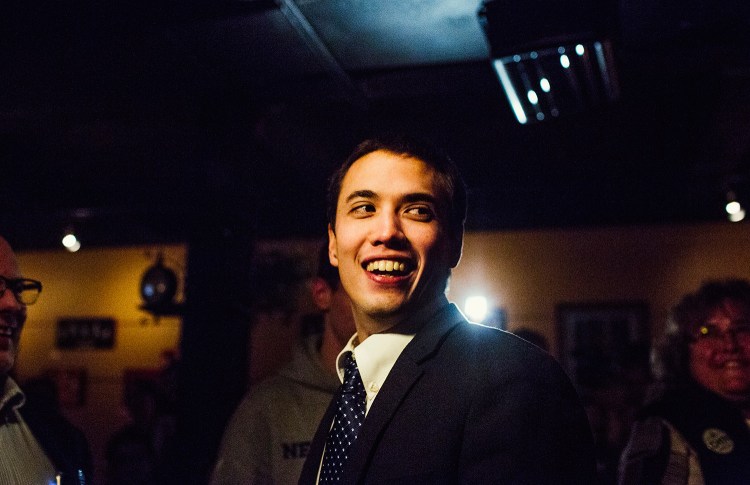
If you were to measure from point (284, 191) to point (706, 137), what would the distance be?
3.62 metres

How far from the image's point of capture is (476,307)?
25.6 feet

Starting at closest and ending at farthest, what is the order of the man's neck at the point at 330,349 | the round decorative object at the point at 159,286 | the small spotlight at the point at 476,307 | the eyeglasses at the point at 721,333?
the eyeglasses at the point at 721,333
the man's neck at the point at 330,349
the round decorative object at the point at 159,286
the small spotlight at the point at 476,307

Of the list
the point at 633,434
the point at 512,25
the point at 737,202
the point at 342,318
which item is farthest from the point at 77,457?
the point at 737,202

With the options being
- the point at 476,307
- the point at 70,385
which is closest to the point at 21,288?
the point at 476,307

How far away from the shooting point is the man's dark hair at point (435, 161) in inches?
67.8

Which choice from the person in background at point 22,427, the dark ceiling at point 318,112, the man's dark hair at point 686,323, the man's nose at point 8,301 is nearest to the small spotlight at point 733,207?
the dark ceiling at point 318,112

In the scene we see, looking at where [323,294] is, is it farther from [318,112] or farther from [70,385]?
[70,385]

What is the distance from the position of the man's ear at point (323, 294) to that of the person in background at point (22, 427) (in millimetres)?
1096

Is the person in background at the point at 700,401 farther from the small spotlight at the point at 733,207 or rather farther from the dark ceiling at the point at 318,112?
the small spotlight at the point at 733,207

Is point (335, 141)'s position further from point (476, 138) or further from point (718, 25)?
point (718, 25)

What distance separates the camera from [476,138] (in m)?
5.81

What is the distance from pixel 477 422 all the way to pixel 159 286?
6.25m

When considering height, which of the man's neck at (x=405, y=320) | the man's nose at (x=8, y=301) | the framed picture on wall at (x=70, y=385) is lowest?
the framed picture on wall at (x=70, y=385)

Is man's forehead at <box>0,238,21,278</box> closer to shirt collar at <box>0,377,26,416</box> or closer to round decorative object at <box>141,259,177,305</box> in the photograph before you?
shirt collar at <box>0,377,26,416</box>
